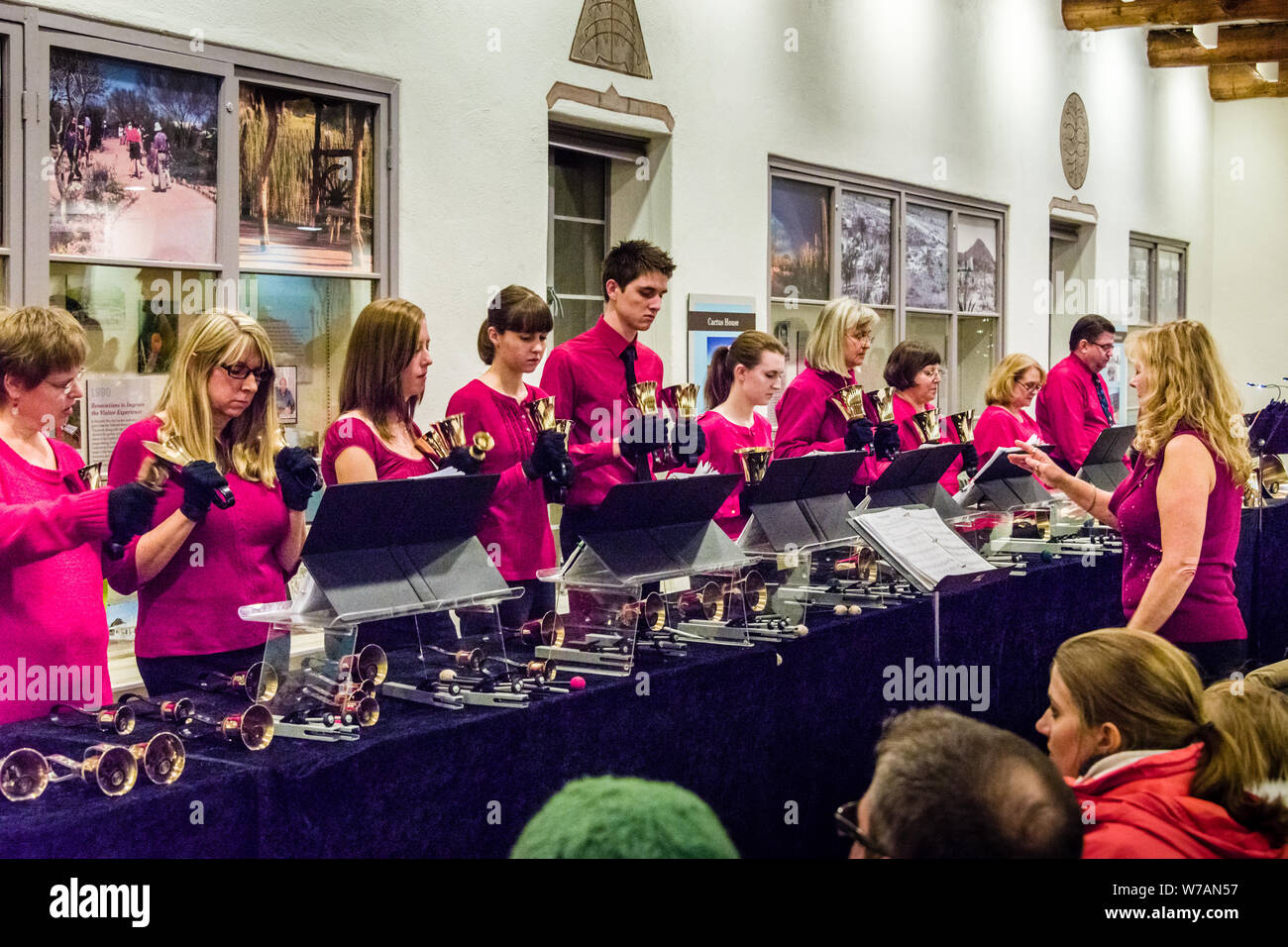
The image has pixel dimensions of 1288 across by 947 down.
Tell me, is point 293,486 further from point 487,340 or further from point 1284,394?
point 1284,394

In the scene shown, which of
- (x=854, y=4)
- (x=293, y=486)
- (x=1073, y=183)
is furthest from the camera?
(x=1073, y=183)

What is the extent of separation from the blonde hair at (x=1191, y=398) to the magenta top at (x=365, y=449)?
1.52 meters

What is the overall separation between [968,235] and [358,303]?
519 centimetres

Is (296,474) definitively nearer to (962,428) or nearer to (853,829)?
(853,829)

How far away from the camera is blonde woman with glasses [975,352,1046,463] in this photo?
5668 mm

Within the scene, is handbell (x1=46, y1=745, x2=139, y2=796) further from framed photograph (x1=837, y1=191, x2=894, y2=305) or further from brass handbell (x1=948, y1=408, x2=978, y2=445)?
framed photograph (x1=837, y1=191, x2=894, y2=305)

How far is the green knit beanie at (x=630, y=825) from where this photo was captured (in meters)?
0.96

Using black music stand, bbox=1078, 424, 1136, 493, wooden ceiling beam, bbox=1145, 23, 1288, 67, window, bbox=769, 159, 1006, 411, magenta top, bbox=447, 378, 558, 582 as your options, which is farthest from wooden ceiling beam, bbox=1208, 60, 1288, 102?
magenta top, bbox=447, 378, 558, 582

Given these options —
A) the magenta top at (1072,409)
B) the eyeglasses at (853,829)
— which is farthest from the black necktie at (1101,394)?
the eyeglasses at (853,829)

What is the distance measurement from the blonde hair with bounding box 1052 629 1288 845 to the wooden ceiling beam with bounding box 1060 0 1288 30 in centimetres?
859

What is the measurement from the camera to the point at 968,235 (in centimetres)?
883

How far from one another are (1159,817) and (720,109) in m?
5.21

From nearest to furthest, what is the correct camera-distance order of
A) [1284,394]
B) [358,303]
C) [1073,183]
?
[358,303], [1073,183], [1284,394]
